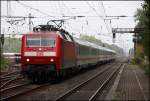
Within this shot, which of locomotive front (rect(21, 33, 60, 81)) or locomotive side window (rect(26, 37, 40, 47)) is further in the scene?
locomotive side window (rect(26, 37, 40, 47))

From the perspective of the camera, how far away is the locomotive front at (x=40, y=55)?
22.6 meters

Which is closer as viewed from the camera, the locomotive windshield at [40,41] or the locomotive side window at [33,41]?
the locomotive windshield at [40,41]

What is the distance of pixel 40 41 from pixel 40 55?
0.96 metres

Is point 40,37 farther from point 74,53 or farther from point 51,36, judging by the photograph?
point 74,53

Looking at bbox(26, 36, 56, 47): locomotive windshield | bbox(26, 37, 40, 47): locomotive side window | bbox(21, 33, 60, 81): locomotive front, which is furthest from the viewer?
bbox(26, 37, 40, 47): locomotive side window

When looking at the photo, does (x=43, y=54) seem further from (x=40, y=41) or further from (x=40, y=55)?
(x=40, y=41)

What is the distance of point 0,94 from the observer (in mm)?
16984

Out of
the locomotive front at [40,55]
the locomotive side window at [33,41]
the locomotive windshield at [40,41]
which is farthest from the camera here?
the locomotive side window at [33,41]

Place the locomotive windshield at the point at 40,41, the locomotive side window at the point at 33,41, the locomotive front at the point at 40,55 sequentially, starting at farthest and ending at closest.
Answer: the locomotive side window at the point at 33,41 < the locomotive windshield at the point at 40,41 < the locomotive front at the point at 40,55

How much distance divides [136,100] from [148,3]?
10629 mm

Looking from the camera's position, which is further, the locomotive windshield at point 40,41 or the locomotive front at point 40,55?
the locomotive windshield at point 40,41

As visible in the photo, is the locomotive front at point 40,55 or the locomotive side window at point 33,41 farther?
the locomotive side window at point 33,41

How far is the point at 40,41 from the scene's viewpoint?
23250 millimetres

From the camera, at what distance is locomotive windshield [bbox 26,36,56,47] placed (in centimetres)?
2311
